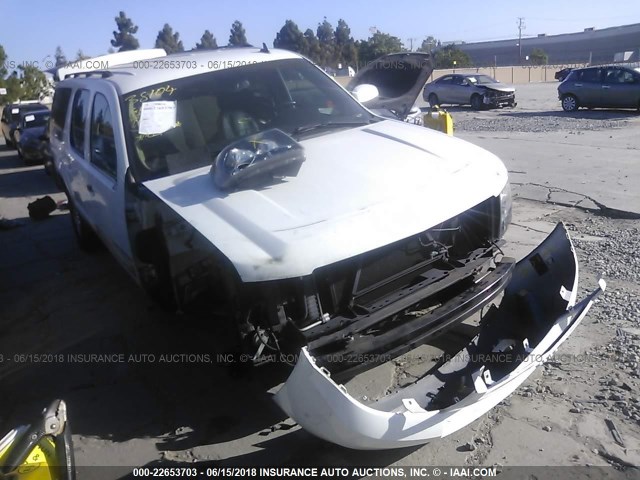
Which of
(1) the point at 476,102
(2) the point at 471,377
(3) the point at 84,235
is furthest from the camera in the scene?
(1) the point at 476,102

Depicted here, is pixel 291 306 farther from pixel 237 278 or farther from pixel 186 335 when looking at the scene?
pixel 186 335

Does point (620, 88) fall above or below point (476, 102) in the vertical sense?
above

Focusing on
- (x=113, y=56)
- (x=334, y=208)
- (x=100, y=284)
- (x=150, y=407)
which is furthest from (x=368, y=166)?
(x=113, y=56)

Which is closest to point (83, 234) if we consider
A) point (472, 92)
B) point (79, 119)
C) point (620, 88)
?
point (79, 119)

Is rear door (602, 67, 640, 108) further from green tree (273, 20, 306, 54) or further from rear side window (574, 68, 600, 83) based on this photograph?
green tree (273, 20, 306, 54)

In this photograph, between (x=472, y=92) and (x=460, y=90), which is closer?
(x=472, y=92)

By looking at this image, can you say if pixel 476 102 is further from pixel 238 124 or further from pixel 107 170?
pixel 107 170

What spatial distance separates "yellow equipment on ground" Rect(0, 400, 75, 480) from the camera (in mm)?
2041

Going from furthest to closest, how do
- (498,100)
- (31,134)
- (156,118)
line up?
1. (498,100)
2. (31,134)
3. (156,118)

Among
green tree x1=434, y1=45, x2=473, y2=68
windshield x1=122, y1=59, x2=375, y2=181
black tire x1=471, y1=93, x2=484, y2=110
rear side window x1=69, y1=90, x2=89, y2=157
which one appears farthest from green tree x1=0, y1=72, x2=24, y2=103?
green tree x1=434, y1=45, x2=473, y2=68

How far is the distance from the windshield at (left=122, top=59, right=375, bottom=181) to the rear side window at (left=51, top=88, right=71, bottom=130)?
2.19m

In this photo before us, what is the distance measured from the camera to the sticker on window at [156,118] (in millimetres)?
3883

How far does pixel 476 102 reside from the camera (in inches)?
933

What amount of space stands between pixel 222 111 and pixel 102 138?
1.03m
